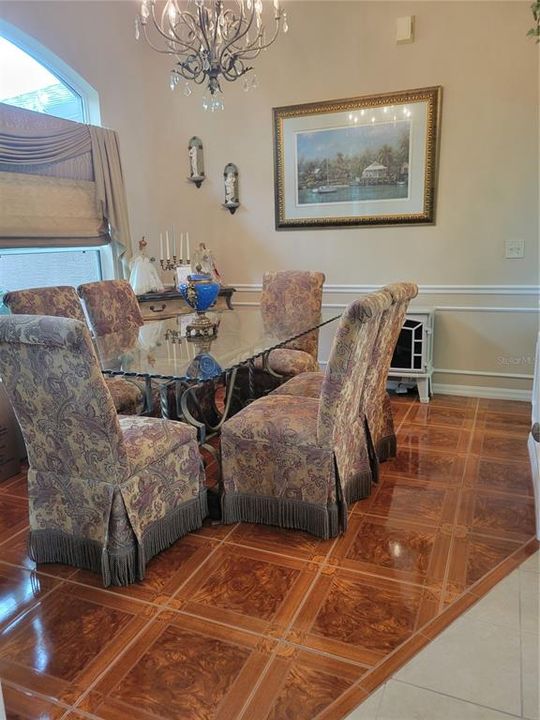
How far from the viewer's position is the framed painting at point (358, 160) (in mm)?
3801

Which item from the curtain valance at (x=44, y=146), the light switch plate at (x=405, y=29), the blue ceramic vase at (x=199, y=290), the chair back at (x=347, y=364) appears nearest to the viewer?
the chair back at (x=347, y=364)

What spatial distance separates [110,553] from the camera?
193 cm

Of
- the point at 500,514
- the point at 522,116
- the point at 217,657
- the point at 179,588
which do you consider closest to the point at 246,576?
the point at 179,588

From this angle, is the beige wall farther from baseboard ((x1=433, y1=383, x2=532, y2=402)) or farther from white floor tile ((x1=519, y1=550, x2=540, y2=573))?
white floor tile ((x1=519, y1=550, x2=540, y2=573))

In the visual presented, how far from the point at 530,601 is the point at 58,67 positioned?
4.36 m

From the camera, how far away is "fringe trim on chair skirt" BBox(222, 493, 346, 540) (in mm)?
2211

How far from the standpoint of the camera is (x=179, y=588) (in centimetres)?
195

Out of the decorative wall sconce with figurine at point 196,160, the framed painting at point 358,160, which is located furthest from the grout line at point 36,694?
the decorative wall sconce with figurine at point 196,160

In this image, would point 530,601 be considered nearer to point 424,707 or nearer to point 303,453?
point 424,707

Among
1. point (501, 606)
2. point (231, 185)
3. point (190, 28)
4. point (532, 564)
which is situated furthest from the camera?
point (231, 185)

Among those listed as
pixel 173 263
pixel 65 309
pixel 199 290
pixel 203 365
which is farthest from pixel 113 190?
pixel 203 365

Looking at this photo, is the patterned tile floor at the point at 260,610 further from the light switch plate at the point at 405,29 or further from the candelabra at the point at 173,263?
the light switch plate at the point at 405,29

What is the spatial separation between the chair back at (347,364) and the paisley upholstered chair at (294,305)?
4.07 ft

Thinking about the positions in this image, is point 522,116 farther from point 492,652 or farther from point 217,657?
point 217,657
